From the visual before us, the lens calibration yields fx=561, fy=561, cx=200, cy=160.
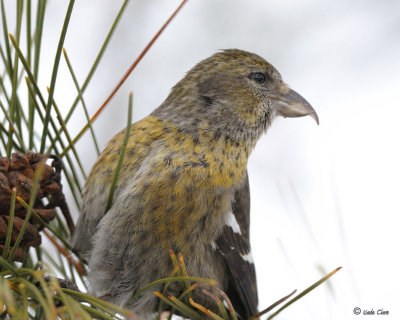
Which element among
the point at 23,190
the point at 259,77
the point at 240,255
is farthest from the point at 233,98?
the point at 23,190

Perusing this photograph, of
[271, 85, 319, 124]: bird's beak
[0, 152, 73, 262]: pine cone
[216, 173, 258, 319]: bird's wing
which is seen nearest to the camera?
[0, 152, 73, 262]: pine cone

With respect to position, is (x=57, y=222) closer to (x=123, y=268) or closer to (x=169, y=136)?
(x=123, y=268)

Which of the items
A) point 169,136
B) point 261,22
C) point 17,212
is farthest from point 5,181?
point 261,22

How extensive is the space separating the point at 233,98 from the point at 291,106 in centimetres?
41

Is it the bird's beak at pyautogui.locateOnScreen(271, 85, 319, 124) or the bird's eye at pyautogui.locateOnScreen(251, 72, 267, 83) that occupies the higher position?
the bird's eye at pyautogui.locateOnScreen(251, 72, 267, 83)

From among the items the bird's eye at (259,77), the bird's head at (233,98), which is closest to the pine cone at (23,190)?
the bird's head at (233,98)

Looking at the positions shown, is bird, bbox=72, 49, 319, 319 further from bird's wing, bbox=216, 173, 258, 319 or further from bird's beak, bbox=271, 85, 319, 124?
bird's beak, bbox=271, 85, 319, 124

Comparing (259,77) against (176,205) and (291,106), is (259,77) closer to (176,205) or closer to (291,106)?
(291,106)

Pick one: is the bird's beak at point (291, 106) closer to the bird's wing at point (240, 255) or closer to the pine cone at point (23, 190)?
the bird's wing at point (240, 255)

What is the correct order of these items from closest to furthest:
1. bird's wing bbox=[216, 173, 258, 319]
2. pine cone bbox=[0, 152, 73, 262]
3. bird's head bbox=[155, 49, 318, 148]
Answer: pine cone bbox=[0, 152, 73, 262] < bird's wing bbox=[216, 173, 258, 319] < bird's head bbox=[155, 49, 318, 148]

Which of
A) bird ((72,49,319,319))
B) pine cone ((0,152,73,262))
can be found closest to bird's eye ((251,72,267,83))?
bird ((72,49,319,319))

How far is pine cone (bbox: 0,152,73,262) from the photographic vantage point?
1.94 meters

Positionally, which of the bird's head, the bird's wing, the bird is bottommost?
the bird's wing

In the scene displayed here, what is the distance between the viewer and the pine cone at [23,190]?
6.36 feet
